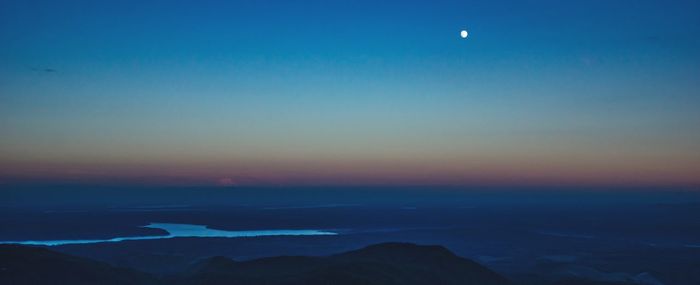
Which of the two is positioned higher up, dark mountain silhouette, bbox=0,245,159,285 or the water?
dark mountain silhouette, bbox=0,245,159,285

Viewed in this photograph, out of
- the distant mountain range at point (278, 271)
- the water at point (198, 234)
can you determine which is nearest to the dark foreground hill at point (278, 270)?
the distant mountain range at point (278, 271)

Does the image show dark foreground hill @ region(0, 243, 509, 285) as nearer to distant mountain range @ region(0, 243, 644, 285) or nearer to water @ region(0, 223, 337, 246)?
distant mountain range @ region(0, 243, 644, 285)

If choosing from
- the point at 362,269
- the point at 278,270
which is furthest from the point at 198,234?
the point at 362,269

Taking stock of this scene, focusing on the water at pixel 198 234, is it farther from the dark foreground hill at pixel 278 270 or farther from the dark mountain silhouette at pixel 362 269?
the dark foreground hill at pixel 278 270

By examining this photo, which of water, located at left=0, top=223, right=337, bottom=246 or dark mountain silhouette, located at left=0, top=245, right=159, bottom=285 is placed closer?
dark mountain silhouette, located at left=0, top=245, right=159, bottom=285

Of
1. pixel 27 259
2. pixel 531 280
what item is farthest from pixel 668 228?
pixel 27 259

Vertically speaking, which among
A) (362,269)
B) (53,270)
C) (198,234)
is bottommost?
(198,234)

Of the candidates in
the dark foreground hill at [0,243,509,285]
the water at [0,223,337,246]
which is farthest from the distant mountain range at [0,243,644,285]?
the water at [0,223,337,246]

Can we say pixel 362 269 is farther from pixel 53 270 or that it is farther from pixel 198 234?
pixel 198 234
